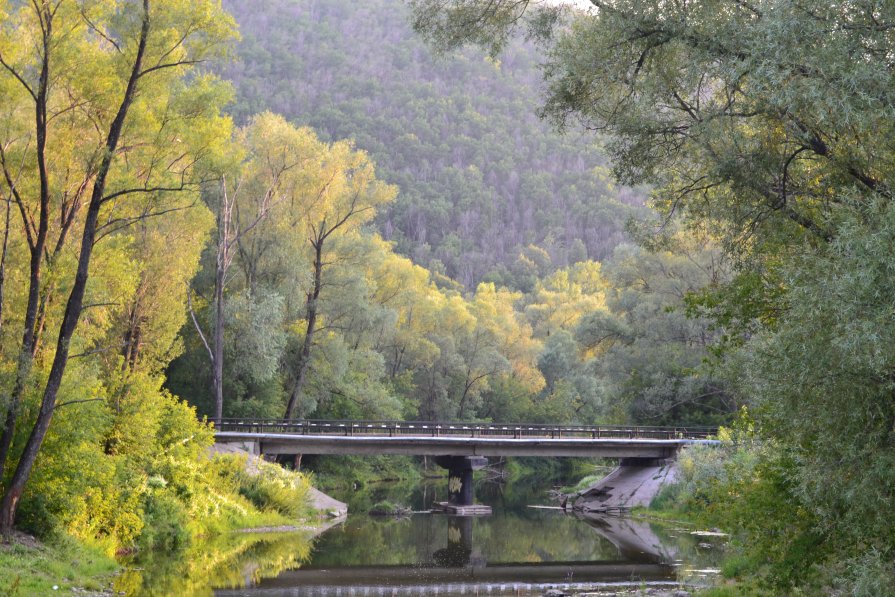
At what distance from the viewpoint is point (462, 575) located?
25.1 metres

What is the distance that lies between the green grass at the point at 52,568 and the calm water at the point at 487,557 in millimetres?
2709

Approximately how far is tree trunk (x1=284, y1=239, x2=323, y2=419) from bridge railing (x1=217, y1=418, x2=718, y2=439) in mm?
3697

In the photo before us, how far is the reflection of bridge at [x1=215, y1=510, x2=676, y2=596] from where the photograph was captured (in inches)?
863

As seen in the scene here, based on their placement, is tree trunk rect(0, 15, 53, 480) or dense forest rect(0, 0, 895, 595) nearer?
dense forest rect(0, 0, 895, 595)

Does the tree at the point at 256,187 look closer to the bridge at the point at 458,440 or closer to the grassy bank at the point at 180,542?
the bridge at the point at 458,440

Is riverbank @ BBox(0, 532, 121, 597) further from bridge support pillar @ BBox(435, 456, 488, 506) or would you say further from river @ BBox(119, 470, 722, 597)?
bridge support pillar @ BBox(435, 456, 488, 506)

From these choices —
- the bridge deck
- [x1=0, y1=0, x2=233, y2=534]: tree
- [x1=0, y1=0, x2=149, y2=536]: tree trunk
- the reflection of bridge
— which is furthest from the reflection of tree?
the bridge deck

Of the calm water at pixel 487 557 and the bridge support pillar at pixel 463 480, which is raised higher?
the bridge support pillar at pixel 463 480

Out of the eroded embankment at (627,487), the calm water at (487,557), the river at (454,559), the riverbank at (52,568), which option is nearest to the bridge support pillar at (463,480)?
the calm water at (487,557)

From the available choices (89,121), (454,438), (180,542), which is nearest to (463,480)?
(454,438)

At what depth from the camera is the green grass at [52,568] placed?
1691cm

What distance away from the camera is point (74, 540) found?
21.0 meters

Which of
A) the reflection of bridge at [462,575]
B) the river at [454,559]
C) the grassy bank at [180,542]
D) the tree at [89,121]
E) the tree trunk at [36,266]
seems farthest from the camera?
the river at [454,559]

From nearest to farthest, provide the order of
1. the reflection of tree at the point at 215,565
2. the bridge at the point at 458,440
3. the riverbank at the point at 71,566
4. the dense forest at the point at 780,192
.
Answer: the dense forest at the point at 780,192 → the riverbank at the point at 71,566 → the reflection of tree at the point at 215,565 → the bridge at the point at 458,440
